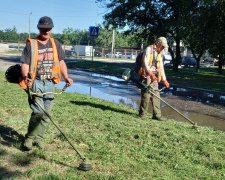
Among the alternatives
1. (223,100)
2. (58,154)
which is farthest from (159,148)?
(223,100)

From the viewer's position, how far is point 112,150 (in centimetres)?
421

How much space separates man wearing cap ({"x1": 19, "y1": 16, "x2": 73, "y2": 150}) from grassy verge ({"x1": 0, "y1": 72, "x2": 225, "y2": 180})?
31 centimetres

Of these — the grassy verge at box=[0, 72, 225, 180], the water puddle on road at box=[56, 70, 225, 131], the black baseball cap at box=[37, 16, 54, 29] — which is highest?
the black baseball cap at box=[37, 16, 54, 29]

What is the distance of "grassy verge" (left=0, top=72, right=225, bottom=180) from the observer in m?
3.51

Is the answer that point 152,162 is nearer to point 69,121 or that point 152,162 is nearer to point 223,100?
point 69,121

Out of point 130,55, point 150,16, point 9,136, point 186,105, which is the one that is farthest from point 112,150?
point 130,55

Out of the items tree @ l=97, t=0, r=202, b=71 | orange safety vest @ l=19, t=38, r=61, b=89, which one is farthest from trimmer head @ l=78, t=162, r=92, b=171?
tree @ l=97, t=0, r=202, b=71

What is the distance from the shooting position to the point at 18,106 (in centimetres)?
667

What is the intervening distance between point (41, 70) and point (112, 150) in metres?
1.49

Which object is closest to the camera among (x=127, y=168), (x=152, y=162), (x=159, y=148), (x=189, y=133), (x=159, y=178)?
(x=159, y=178)

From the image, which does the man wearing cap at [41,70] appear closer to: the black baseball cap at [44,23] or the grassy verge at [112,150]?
the black baseball cap at [44,23]

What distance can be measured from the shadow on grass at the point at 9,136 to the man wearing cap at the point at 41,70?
382 mm

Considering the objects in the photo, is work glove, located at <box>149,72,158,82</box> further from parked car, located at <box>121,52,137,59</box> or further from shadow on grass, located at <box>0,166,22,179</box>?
parked car, located at <box>121,52,137,59</box>

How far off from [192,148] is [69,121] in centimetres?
241
